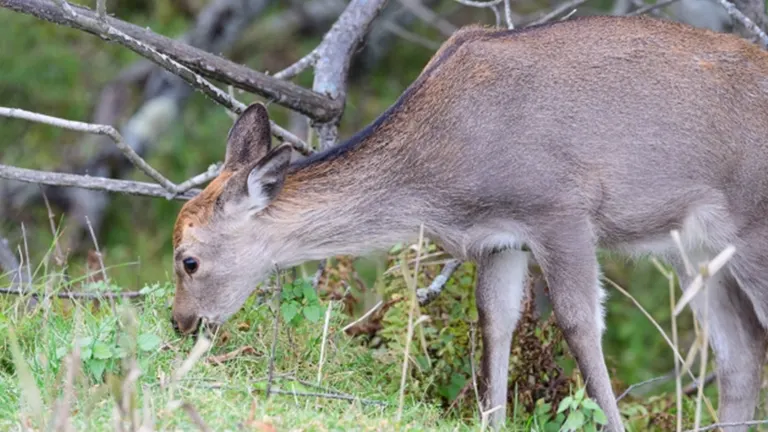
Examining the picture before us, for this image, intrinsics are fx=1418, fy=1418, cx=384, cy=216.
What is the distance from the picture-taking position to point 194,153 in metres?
11.7

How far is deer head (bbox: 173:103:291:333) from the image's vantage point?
684 cm

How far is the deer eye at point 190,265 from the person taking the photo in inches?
271

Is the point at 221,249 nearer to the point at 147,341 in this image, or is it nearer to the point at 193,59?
the point at 147,341

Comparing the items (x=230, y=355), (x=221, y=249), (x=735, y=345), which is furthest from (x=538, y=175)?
(x=735, y=345)

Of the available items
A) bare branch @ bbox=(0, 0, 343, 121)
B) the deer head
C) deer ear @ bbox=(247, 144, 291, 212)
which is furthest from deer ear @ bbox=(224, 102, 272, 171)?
bare branch @ bbox=(0, 0, 343, 121)

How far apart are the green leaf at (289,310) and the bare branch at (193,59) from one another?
1334mm

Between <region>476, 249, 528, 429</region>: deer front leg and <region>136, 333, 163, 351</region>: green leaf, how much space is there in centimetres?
185

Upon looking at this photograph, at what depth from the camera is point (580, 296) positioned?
22.2 ft

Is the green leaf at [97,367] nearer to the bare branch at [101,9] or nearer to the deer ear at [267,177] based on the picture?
the deer ear at [267,177]

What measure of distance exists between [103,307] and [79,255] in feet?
16.8

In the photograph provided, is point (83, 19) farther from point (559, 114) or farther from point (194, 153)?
point (194, 153)

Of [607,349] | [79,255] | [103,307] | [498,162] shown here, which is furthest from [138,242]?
[498,162]

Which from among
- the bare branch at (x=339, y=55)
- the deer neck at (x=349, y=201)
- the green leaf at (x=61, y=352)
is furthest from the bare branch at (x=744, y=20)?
the green leaf at (x=61, y=352)

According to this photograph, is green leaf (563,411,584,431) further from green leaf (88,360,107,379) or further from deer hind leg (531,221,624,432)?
green leaf (88,360,107,379)
